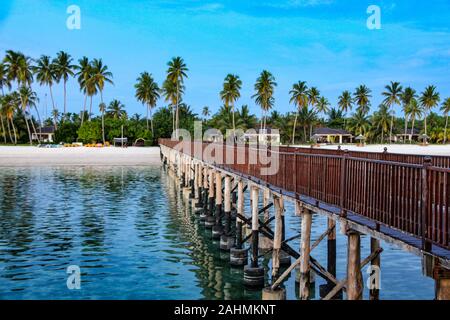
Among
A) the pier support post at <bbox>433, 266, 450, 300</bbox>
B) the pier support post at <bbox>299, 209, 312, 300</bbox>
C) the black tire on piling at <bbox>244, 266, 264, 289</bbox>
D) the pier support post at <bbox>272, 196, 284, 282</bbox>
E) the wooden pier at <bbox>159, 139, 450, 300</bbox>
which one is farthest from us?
the black tire on piling at <bbox>244, 266, 264, 289</bbox>

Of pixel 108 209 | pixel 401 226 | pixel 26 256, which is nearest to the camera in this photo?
pixel 401 226

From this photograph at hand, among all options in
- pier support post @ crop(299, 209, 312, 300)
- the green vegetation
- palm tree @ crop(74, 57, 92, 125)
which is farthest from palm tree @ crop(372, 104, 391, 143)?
pier support post @ crop(299, 209, 312, 300)

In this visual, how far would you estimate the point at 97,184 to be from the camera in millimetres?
48062

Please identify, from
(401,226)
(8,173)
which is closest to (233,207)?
(401,226)

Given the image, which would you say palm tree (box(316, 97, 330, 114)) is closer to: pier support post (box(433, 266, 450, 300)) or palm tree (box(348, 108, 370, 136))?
palm tree (box(348, 108, 370, 136))

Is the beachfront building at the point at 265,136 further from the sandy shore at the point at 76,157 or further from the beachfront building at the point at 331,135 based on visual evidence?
the sandy shore at the point at 76,157

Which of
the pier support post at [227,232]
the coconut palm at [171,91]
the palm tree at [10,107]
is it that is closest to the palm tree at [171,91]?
the coconut palm at [171,91]

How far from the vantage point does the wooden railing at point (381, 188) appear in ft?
25.5

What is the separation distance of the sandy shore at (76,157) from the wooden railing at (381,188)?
64.9 metres

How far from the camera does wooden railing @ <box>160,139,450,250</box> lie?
7766 millimetres

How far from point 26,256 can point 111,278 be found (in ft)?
15.4

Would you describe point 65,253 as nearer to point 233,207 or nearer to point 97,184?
point 233,207

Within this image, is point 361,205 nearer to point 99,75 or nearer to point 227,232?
point 227,232

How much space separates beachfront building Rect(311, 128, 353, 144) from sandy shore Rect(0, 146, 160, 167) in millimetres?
44345
